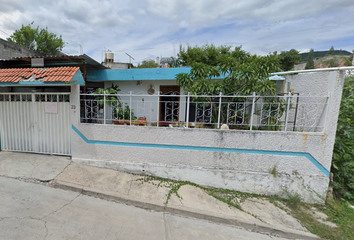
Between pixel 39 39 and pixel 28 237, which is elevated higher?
pixel 39 39

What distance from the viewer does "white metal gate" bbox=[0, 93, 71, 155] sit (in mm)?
4633

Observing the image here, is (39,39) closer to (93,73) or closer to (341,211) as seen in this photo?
(93,73)

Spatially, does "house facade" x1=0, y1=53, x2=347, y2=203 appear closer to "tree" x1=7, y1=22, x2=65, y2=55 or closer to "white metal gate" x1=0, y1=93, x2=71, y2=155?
"white metal gate" x1=0, y1=93, x2=71, y2=155

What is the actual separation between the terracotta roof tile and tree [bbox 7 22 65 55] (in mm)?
13705

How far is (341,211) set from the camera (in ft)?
12.1

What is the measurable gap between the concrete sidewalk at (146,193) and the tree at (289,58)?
2377cm

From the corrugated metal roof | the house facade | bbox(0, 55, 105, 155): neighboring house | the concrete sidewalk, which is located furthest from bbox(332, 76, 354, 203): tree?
the corrugated metal roof

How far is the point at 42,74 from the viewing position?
4.24 meters

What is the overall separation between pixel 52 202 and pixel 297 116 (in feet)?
19.7

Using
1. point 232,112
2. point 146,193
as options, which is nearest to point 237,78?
point 232,112

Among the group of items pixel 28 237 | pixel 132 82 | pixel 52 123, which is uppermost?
pixel 132 82

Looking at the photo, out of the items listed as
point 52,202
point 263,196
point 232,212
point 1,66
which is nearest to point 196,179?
point 232,212

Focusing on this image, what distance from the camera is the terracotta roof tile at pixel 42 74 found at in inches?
157

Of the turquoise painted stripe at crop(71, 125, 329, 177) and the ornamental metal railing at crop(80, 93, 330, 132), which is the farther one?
the ornamental metal railing at crop(80, 93, 330, 132)
